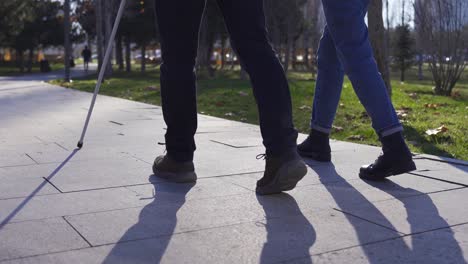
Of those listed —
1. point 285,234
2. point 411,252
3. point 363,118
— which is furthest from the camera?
point 363,118

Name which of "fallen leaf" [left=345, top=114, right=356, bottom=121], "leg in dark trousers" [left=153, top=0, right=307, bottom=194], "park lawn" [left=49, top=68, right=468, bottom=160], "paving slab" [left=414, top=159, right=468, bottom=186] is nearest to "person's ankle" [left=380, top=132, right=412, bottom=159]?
"paving slab" [left=414, top=159, right=468, bottom=186]

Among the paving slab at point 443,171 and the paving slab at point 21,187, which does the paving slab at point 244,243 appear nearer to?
the paving slab at point 21,187

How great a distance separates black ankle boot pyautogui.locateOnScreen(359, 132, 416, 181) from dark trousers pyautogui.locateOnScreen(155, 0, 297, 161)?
0.57 m

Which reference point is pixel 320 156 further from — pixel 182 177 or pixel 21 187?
pixel 21 187

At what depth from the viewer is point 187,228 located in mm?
2590

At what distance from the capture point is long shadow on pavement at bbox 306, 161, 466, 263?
2.29 metres

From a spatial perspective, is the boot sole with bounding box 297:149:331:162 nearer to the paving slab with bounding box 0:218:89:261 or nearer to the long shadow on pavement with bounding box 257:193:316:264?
the long shadow on pavement with bounding box 257:193:316:264

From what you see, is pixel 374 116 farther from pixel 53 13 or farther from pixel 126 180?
pixel 53 13

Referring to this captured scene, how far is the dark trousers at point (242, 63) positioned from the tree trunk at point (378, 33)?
5076 millimetres

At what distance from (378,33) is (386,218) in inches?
234

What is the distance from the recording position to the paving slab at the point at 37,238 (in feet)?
7.41

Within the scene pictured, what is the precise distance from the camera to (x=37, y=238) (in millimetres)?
2408

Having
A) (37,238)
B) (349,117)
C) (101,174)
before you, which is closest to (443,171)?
(101,174)

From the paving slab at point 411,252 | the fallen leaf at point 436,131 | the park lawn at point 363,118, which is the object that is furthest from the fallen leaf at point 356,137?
the paving slab at point 411,252
